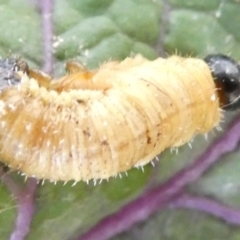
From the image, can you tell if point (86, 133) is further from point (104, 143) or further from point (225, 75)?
point (225, 75)

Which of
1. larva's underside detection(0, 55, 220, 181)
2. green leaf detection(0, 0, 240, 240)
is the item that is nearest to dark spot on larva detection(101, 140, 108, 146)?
larva's underside detection(0, 55, 220, 181)

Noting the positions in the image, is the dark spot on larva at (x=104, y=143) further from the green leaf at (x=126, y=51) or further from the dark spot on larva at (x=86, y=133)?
the green leaf at (x=126, y=51)

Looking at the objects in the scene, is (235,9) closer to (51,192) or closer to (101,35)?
(101,35)

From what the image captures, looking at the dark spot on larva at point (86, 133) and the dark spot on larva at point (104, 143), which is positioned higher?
the dark spot on larva at point (86, 133)

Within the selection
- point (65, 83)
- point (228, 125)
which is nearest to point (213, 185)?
point (228, 125)

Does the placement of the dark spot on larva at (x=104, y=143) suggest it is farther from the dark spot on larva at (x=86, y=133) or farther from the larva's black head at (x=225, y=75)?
the larva's black head at (x=225, y=75)

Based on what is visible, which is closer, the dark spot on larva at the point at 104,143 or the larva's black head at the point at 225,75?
the dark spot on larva at the point at 104,143

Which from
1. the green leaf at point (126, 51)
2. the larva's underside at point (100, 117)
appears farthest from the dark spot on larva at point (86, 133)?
the green leaf at point (126, 51)
